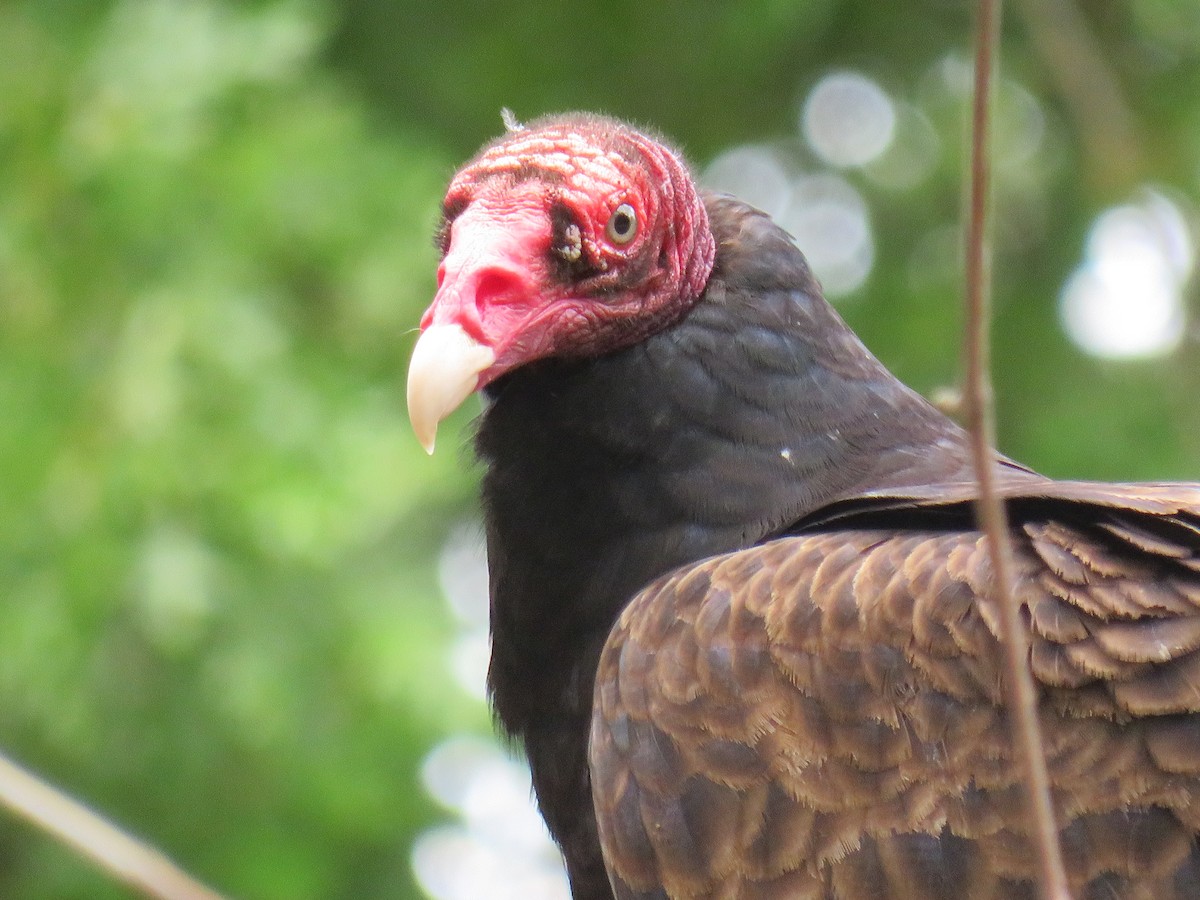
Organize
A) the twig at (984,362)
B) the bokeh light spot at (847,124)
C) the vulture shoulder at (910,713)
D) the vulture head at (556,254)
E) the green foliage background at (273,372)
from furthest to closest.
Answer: the bokeh light spot at (847,124) → the green foliage background at (273,372) → the vulture head at (556,254) → the vulture shoulder at (910,713) → the twig at (984,362)

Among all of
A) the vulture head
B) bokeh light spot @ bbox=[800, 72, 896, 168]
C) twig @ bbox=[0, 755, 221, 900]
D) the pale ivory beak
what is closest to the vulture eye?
the vulture head

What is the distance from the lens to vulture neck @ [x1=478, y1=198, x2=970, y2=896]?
2631 millimetres

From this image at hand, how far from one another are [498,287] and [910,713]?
92 centimetres

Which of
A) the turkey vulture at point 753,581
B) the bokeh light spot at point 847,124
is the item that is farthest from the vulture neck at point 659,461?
the bokeh light spot at point 847,124

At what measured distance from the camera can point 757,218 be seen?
9.52ft

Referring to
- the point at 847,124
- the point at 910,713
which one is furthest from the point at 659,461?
the point at 847,124

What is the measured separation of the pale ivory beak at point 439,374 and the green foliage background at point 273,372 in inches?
97.6

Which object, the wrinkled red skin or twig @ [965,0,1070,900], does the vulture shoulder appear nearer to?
the wrinkled red skin

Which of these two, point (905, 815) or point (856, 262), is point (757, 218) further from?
point (856, 262)

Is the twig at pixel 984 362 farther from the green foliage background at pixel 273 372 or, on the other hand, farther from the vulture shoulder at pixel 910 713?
the green foliage background at pixel 273 372

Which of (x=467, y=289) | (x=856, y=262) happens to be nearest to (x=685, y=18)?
(x=856, y=262)

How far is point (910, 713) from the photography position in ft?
7.07

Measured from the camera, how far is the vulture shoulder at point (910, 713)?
2.07 metres

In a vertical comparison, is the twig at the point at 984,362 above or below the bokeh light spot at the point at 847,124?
below
